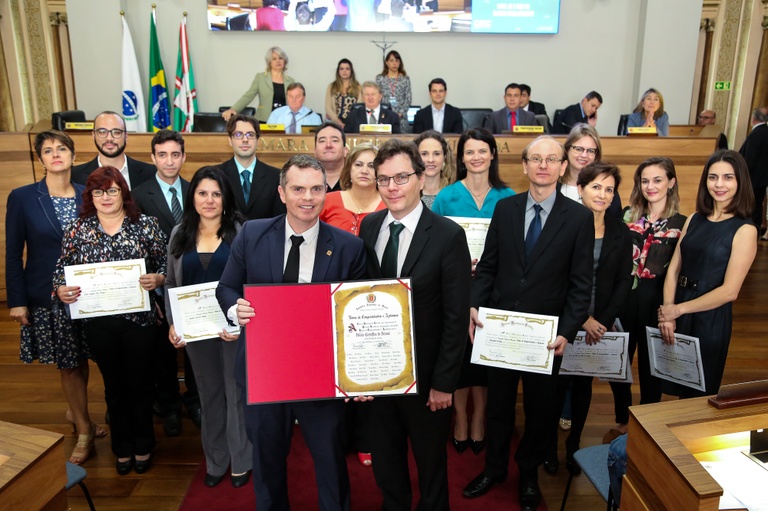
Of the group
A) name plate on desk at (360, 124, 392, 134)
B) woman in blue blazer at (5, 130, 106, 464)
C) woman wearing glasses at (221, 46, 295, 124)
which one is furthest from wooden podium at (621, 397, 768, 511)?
woman wearing glasses at (221, 46, 295, 124)

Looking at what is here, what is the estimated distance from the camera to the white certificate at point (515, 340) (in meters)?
2.38

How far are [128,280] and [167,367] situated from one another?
3.27 ft

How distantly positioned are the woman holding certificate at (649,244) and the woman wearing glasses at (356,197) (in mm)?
1376

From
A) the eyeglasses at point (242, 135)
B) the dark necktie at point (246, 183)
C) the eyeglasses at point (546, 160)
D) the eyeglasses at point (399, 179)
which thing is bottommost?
the dark necktie at point (246, 183)

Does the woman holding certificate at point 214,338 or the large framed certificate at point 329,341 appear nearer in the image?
the large framed certificate at point 329,341

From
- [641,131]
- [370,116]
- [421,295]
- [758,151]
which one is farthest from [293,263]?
[758,151]

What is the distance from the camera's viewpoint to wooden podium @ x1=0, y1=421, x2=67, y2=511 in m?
1.44

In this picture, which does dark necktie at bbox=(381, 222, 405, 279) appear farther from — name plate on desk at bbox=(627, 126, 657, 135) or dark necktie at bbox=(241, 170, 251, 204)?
name plate on desk at bbox=(627, 126, 657, 135)

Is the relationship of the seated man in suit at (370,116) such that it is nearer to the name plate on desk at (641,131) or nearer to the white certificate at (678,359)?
the name plate on desk at (641,131)

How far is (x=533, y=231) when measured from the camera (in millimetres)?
2502

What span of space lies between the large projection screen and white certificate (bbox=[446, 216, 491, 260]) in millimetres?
5942

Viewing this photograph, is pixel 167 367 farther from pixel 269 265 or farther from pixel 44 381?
pixel 269 265

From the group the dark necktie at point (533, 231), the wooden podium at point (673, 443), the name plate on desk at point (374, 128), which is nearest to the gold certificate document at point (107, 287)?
the dark necktie at point (533, 231)

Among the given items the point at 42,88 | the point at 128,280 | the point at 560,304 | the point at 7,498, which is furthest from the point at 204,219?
the point at 42,88
